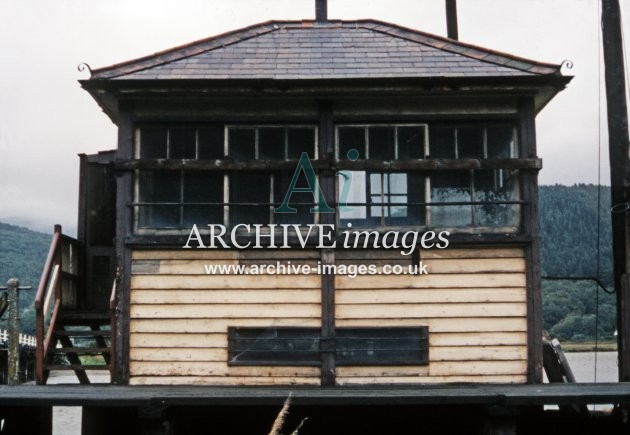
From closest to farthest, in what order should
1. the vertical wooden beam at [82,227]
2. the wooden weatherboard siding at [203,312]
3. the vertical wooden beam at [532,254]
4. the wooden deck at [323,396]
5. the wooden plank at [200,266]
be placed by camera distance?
the wooden deck at [323,396] < the vertical wooden beam at [532,254] < the wooden weatherboard siding at [203,312] < the wooden plank at [200,266] < the vertical wooden beam at [82,227]

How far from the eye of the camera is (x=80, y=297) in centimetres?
1157

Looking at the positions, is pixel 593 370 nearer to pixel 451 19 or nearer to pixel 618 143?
pixel 451 19

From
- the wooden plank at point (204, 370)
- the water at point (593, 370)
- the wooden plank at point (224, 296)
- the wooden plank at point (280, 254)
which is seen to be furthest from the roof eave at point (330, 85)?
the water at point (593, 370)

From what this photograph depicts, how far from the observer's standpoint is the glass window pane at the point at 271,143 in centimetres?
1004

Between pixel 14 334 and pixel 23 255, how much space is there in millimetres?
101453

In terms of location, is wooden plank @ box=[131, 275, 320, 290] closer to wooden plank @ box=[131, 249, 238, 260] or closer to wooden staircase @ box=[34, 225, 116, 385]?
wooden plank @ box=[131, 249, 238, 260]

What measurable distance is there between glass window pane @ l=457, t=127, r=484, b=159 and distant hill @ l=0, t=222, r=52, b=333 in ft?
262

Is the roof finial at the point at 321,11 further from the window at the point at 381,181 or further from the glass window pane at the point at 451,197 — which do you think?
the glass window pane at the point at 451,197

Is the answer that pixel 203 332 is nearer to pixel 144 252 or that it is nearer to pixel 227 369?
pixel 227 369

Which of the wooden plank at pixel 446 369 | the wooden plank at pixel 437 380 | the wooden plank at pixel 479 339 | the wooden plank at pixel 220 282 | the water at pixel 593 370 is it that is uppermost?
the wooden plank at pixel 220 282

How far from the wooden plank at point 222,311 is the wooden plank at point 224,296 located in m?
0.05

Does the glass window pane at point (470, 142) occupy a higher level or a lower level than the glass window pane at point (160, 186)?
higher

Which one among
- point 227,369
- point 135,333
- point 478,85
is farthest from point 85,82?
point 478,85

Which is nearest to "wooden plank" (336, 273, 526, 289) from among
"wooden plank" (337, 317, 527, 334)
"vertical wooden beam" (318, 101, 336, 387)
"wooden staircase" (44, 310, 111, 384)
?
"vertical wooden beam" (318, 101, 336, 387)
